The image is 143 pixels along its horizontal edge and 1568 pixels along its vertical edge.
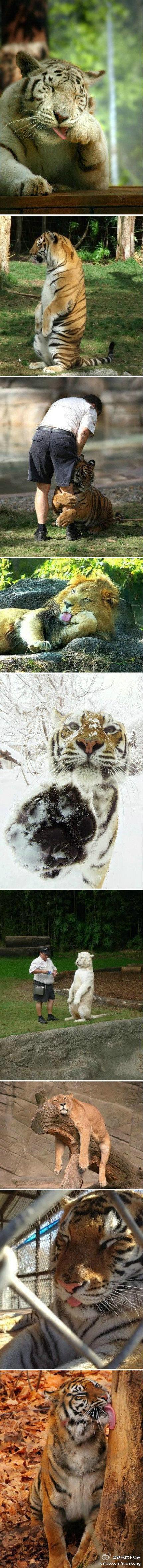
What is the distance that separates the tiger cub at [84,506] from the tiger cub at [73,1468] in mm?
3124

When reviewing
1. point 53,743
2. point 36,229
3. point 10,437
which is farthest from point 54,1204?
point 36,229

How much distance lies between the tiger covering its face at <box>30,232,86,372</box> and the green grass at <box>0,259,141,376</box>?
0.09ft

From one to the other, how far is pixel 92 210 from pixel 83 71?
47cm

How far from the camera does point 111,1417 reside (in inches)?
160

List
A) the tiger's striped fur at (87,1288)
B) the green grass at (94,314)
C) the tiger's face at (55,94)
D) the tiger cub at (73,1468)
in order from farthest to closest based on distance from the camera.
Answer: the green grass at (94,314) → the tiger's face at (55,94) → the tiger's striped fur at (87,1288) → the tiger cub at (73,1468)

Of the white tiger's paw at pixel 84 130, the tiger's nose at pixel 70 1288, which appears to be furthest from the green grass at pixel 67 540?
the tiger's nose at pixel 70 1288

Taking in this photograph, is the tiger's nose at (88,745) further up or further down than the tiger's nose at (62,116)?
further down

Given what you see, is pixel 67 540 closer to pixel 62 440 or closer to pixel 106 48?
pixel 62 440

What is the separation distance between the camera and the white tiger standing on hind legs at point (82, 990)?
13.8ft

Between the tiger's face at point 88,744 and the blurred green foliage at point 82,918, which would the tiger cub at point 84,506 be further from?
the blurred green foliage at point 82,918

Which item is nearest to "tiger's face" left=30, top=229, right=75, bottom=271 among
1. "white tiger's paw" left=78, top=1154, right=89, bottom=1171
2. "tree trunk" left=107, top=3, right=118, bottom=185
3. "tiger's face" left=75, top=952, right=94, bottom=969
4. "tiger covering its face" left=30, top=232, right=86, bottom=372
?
"tiger covering its face" left=30, top=232, right=86, bottom=372

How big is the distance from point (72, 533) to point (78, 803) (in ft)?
3.39

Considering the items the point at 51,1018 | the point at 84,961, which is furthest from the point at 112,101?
the point at 51,1018

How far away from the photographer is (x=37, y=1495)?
4043 mm
